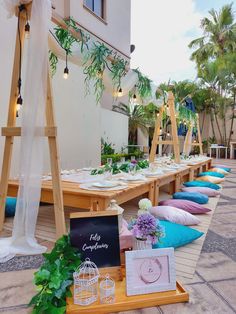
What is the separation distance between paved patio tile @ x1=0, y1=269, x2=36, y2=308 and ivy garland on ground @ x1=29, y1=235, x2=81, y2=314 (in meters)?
0.14

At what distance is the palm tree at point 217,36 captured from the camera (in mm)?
14672

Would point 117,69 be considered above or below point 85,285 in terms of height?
above

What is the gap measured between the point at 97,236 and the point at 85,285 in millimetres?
294

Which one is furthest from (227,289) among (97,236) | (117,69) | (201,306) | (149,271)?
(117,69)

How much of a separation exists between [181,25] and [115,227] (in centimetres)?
1572

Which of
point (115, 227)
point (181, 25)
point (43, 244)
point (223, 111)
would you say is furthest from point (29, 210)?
point (181, 25)

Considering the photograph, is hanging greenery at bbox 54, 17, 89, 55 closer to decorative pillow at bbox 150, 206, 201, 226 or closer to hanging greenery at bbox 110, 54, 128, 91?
hanging greenery at bbox 110, 54, 128, 91

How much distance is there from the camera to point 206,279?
178 centimetres

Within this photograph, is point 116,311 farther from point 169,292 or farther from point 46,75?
point 46,75

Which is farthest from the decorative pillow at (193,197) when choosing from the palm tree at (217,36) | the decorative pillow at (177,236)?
the palm tree at (217,36)

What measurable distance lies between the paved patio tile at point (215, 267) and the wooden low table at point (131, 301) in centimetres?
35

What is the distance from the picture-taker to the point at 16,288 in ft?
5.42

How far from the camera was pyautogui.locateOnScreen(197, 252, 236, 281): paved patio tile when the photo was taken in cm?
183

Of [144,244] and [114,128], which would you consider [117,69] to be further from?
[114,128]
